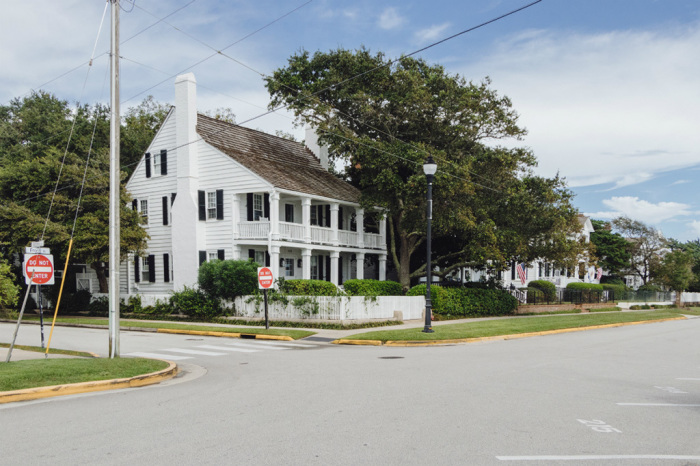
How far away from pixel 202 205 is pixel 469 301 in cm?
1523

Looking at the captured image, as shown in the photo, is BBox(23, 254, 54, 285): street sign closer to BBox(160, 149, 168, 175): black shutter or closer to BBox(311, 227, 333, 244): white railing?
BBox(311, 227, 333, 244): white railing

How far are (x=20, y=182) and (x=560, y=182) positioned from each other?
3032 cm

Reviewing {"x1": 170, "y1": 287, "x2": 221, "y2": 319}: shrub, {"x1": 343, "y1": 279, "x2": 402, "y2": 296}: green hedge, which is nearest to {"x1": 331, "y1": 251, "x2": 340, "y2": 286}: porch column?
{"x1": 343, "y1": 279, "x2": 402, "y2": 296}: green hedge

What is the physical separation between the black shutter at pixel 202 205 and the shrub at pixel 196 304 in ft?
15.6

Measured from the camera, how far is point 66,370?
11.2 m

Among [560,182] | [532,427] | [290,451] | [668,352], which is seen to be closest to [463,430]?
[532,427]

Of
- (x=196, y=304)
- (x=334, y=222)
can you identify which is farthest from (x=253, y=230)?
(x=334, y=222)

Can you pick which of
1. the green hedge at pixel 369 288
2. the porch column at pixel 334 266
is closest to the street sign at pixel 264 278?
the green hedge at pixel 369 288

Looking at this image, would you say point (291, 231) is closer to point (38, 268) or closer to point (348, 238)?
point (348, 238)

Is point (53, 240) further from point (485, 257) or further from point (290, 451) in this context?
point (290, 451)

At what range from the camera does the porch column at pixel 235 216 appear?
31.0 meters

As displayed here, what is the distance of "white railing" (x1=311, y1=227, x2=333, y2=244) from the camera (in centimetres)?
3308

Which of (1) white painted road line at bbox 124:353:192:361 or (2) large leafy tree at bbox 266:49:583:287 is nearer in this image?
(1) white painted road line at bbox 124:353:192:361

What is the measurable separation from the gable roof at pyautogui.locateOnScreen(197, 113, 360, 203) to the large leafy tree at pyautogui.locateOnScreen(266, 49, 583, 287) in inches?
90.8
